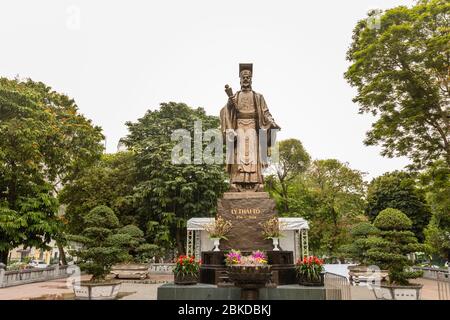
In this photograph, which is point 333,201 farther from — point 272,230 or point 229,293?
point 229,293

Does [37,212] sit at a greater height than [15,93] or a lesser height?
lesser

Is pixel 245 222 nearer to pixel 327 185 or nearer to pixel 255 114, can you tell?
pixel 255 114

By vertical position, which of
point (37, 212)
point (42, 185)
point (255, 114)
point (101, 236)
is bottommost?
point (101, 236)

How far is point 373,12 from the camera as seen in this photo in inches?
687

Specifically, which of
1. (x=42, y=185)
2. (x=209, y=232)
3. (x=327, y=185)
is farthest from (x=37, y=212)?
(x=327, y=185)

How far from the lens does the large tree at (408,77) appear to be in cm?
1516

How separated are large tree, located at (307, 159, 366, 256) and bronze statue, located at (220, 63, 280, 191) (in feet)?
73.3

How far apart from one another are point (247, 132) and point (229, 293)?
528 cm

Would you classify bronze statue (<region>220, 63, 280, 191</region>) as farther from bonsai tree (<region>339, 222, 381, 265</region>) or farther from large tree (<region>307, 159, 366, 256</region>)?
large tree (<region>307, 159, 366, 256</region>)

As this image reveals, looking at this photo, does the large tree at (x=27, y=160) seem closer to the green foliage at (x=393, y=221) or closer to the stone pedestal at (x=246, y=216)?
the stone pedestal at (x=246, y=216)

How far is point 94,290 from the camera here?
11.6m

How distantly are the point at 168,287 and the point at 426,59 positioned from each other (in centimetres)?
1416

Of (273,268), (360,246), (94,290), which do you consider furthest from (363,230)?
(94,290)

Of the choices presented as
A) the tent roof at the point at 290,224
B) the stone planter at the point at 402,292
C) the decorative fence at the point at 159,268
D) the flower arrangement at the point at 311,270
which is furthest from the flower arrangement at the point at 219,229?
the decorative fence at the point at 159,268
